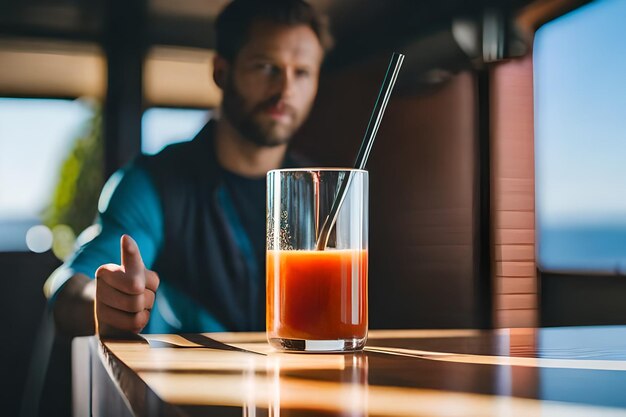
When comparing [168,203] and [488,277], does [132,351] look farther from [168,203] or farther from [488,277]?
[488,277]

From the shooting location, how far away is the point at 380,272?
10.4 feet

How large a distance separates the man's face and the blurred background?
7 centimetres

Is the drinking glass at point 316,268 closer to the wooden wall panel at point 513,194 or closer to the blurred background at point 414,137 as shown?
the blurred background at point 414,137

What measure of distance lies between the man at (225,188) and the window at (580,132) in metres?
1.21

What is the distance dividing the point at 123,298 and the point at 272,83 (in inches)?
69.4

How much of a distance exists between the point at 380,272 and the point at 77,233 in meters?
1.23

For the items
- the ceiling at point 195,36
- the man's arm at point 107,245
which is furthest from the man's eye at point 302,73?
the man's arm at point 107,245

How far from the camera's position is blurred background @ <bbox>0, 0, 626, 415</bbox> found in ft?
8.70

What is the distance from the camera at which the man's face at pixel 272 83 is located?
2.87 meters

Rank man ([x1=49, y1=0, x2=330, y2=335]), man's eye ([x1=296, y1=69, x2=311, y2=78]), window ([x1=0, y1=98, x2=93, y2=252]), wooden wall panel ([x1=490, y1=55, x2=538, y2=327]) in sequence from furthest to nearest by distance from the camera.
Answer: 1. wooden wall panel ([x1=490, y1=55, x2=538, y2=327])
2. man's eye ([x1=296, y1=69, x2=311, y2=78])
3. man ([x1=49, y1=0, x2=330, y2=335])
4. window ([x1=0, y1=98, x2=93, y2=252])

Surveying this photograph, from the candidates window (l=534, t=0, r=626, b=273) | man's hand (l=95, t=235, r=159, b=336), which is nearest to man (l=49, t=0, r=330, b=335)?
window (l=534, t=0, r=626, b=273)

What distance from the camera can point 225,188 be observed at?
2869mm

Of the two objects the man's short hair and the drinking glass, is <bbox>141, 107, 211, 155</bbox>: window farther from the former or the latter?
the drinking glass

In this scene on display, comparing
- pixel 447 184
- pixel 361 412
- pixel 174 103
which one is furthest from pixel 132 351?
pixel 447 184
